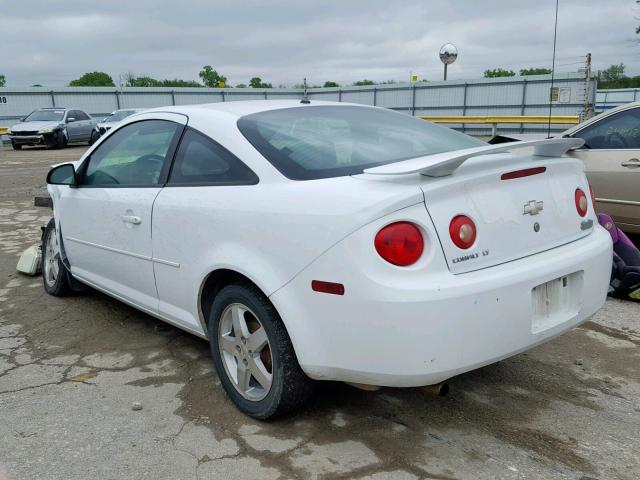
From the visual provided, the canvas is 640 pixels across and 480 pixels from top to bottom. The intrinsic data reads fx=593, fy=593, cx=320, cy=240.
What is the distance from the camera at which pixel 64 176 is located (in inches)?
167

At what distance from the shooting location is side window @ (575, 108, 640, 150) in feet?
18.4

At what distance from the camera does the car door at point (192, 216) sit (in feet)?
9.41

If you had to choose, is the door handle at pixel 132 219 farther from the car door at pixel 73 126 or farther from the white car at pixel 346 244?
the car door at pixel 73 126

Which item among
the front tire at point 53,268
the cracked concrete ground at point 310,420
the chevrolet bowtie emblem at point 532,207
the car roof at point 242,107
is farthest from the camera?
the front tire at point 53,268

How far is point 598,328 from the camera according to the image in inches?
162

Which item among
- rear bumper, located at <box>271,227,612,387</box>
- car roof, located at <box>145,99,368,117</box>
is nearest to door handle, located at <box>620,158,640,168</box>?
car roof, located at <box>145,99,368,117</box>

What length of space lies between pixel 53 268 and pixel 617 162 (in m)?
5.13

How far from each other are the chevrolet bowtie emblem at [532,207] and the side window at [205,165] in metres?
1.23

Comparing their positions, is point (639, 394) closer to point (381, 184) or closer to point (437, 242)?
point (437, 242)

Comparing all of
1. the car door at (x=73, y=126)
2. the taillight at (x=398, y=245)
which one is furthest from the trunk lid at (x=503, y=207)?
the car door at (x=73, y=126)

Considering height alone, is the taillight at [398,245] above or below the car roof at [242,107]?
below

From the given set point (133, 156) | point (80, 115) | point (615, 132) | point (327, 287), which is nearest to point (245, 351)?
point (327, 287)

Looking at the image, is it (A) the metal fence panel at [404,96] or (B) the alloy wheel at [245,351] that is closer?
(B) the alloy wheel at [245,351]

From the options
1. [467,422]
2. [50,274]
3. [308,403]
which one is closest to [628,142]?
[467,422]
